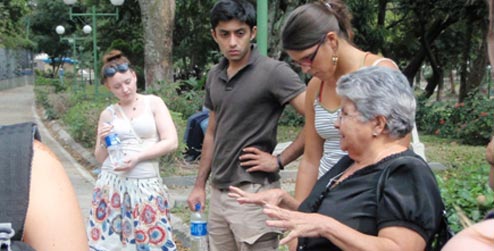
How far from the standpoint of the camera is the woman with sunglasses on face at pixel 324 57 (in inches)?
101

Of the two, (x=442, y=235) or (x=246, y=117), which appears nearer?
(x=442, y=235)

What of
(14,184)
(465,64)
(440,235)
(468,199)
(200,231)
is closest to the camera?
(14,184)

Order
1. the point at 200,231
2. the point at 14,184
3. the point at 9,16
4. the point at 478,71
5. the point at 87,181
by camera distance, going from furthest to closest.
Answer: the point at 9,16
the point at 478,71
the point at 87,181
the point at 200,231
the point at 14,184

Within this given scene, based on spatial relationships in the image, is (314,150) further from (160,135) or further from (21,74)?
(21,74)

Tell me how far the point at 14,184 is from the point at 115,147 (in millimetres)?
3009

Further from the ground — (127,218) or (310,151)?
(310,151)

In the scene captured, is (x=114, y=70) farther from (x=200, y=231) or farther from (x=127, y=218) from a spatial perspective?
(x=200, y=231)

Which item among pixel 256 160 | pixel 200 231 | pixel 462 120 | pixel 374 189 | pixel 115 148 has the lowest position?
pixel 462 120

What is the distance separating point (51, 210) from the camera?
46.7 inches

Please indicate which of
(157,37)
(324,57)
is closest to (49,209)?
(324,57)

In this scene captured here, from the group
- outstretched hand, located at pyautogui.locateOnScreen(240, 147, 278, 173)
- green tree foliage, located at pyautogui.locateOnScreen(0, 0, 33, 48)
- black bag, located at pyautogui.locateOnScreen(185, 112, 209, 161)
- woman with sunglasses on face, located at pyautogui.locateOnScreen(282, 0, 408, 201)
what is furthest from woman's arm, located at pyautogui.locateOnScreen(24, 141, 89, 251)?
green tree foliage, located at pyautogui.locateOnScreen(0, 0, 33, 48)

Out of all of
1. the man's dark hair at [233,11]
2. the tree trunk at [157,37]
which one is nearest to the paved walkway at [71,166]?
the man's dark hair at [233,11]

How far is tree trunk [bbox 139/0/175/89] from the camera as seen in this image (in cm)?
1309

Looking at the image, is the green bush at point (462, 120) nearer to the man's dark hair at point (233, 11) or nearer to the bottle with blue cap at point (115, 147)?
the bottle with blue cap at point (115, 147)
